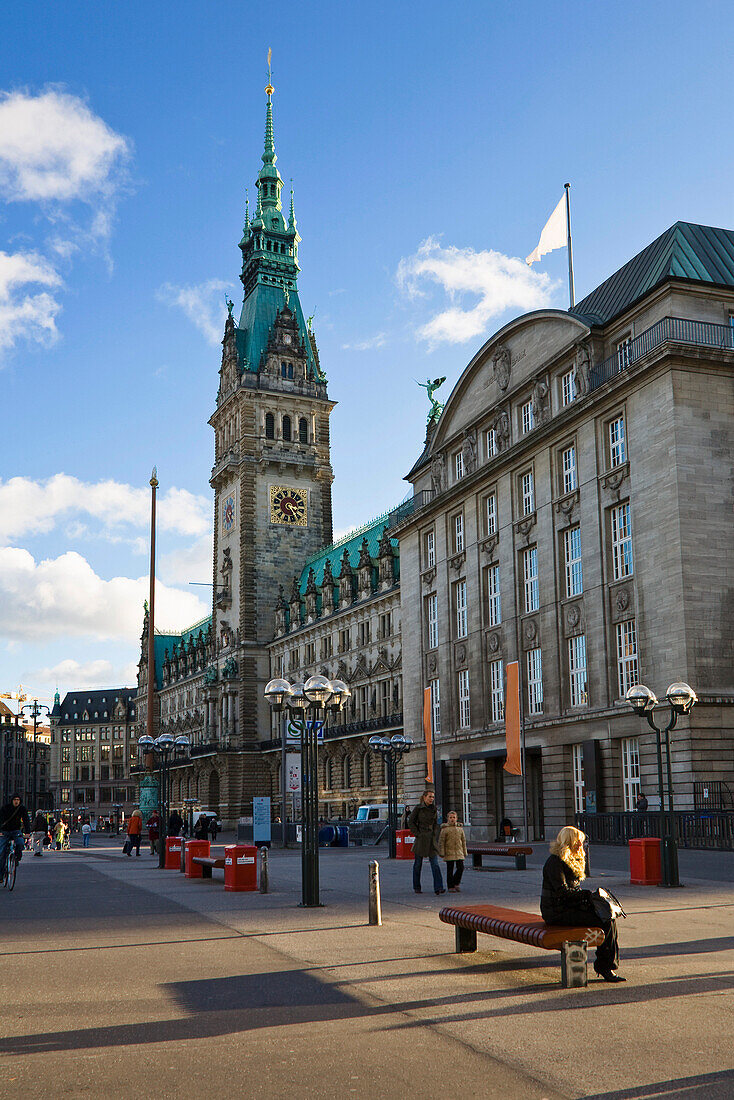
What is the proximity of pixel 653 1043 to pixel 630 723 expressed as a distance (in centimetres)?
3197

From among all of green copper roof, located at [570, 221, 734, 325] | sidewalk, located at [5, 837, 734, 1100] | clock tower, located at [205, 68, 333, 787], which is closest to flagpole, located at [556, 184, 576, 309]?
green copper roof, located at [570, 221, 734, 325]

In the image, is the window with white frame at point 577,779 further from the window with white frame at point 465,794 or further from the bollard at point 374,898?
the bollard at point 374,898

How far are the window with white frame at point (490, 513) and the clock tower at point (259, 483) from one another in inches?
2185

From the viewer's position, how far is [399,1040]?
8.98 meters

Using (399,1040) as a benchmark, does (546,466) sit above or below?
above

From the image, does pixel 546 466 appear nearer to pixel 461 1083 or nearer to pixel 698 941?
pixel 698 941

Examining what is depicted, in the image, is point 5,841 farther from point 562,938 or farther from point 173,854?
point 562,938

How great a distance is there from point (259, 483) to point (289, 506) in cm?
385

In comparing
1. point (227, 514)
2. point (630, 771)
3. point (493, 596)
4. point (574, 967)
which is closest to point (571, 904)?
point (574, 967)

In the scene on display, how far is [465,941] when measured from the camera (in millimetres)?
13734

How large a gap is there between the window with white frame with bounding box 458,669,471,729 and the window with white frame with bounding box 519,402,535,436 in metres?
12.2

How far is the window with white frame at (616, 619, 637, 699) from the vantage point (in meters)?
40.6

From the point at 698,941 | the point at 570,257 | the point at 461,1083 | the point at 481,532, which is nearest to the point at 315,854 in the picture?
the point at 698,941

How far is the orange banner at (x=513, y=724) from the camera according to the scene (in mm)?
44531
